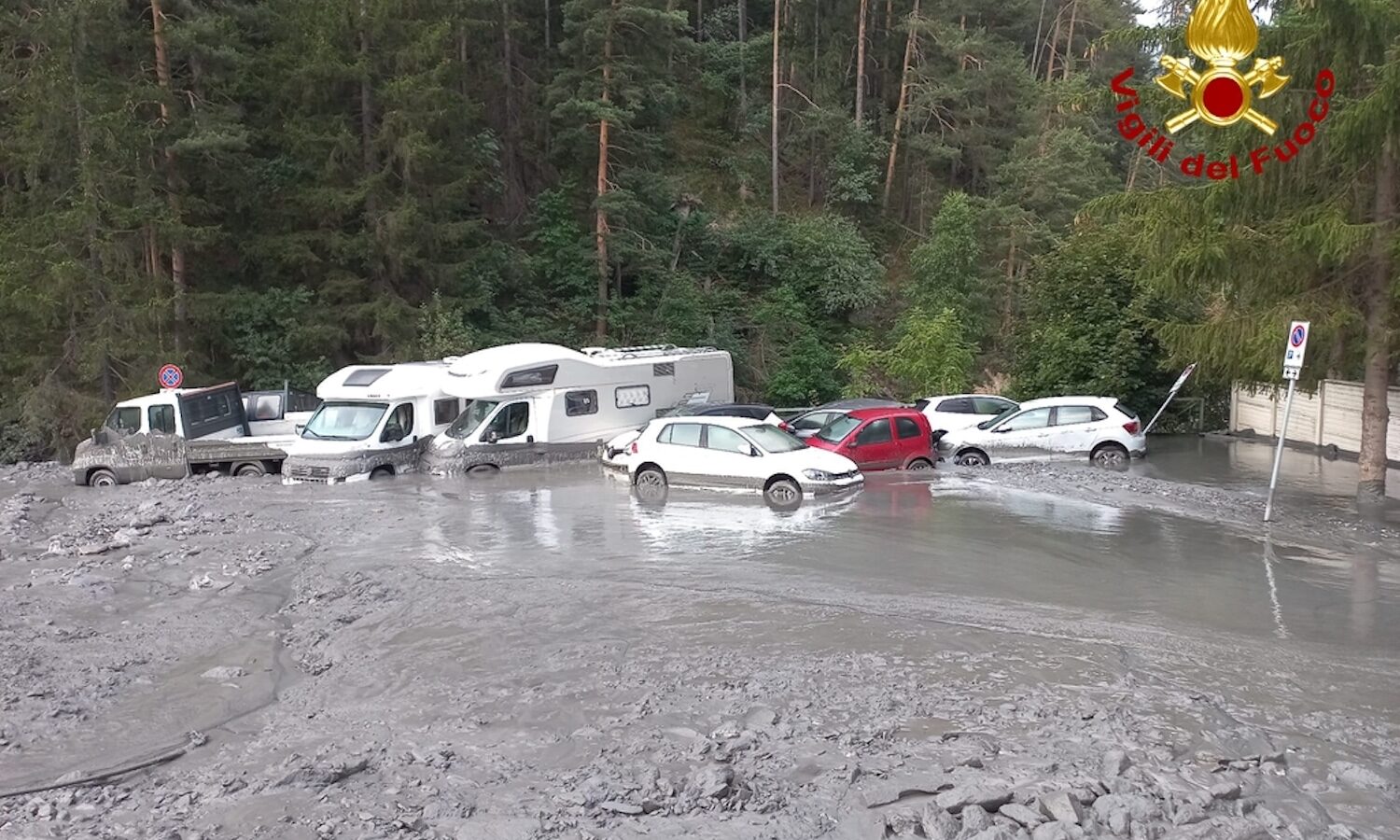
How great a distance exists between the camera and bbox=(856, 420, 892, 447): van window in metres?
18.9

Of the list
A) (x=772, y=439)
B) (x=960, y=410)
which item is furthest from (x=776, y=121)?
(x=772, y=439)

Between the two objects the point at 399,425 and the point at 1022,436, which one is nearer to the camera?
the point at 399,425

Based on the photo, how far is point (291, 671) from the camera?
8750 millimetres

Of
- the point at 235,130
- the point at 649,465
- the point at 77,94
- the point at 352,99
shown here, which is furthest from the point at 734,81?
the point at 649,465

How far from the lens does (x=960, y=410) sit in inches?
908

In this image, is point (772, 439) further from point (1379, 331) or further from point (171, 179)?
point (171, 179)

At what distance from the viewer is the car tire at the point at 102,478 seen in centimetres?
2038

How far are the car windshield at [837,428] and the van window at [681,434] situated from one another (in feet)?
9.93

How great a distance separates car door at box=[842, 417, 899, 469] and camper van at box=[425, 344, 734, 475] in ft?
17.7

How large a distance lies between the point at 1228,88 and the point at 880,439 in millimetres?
7919

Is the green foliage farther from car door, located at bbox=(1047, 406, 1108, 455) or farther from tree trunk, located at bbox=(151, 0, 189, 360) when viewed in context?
tree trunk, located at bbox=(151, 0, 189, 360)

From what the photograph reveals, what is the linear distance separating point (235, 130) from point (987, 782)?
91.1 ft

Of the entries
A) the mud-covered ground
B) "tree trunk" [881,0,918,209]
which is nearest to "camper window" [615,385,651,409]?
the mud-covered ground

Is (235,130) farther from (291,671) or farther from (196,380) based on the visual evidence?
(291,671)
